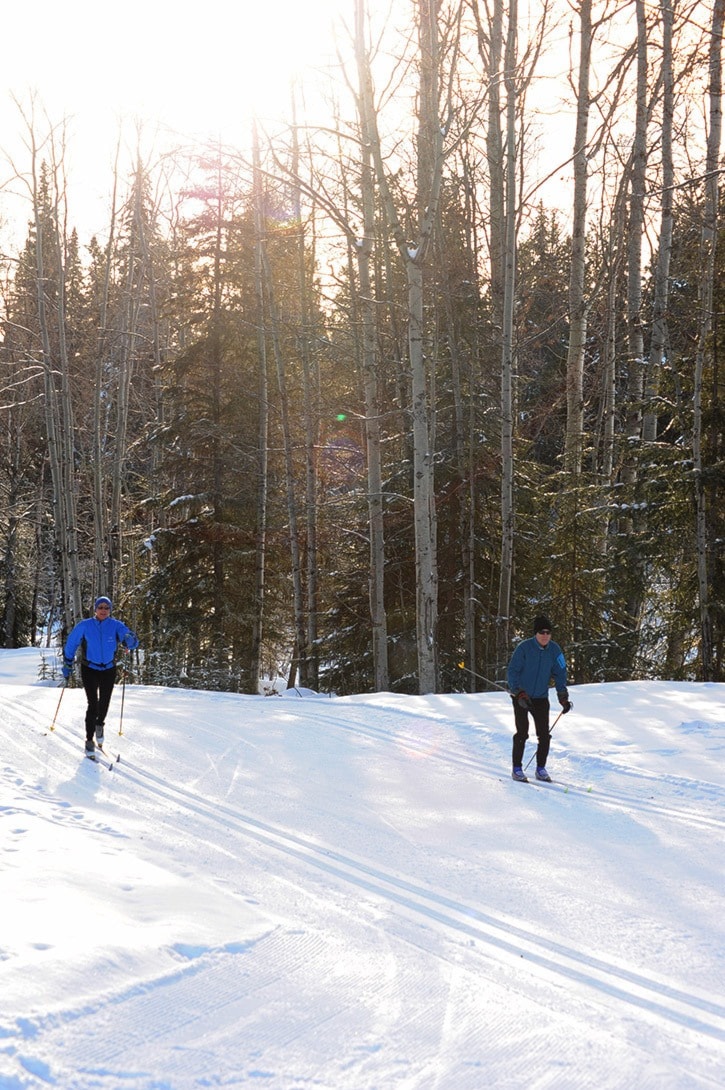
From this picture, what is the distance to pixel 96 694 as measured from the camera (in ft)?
36.8

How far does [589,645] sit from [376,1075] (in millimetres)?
12837

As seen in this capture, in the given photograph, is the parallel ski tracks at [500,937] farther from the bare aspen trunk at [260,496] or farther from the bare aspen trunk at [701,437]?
the bare aspen trunk at [260,496]

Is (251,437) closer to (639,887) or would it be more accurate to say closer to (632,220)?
(632,220)

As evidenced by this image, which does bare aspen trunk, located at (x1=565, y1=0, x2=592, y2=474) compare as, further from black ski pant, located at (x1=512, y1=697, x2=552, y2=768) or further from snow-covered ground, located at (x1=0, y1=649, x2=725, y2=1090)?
black ski pant, located at (x1=512, y1=697, x2=552, y2=768)

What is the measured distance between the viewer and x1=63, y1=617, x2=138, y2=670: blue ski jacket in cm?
1133

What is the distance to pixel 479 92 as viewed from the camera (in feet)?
56.3

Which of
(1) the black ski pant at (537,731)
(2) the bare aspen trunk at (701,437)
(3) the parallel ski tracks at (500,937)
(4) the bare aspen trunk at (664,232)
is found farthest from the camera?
(4) the bare aspen trunk at (664,232)

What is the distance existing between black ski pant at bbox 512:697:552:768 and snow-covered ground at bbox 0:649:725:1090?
0.31m

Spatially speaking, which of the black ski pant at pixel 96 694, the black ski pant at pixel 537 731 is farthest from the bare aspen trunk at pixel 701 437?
the black ski pant at pixel 96 694

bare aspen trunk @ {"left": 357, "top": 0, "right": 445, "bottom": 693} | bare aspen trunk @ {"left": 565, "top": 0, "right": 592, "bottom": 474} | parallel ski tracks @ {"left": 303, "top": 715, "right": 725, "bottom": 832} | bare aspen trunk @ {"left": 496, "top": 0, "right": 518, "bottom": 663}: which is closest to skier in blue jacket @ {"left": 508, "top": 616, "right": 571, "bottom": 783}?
parallel ski tracks @ {"left": 303, "top": 715, "right": 725, "bottom": 832}

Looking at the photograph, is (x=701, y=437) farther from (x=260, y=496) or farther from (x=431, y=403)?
(x=260, y=496)

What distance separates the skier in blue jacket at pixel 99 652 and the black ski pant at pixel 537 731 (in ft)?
16.7

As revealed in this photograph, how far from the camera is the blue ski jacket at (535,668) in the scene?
32.3ft

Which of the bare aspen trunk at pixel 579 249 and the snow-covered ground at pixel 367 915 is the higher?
the bare aspen trunk at pixel 579 249
